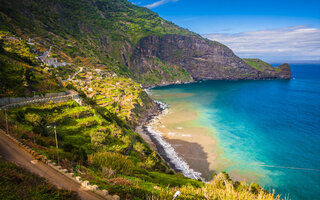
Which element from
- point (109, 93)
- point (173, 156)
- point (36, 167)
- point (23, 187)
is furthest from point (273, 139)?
point (23, 187)

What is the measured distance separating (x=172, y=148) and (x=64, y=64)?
8858 cm

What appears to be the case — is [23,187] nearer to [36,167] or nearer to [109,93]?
[36,167]

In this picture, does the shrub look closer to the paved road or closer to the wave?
the paved road

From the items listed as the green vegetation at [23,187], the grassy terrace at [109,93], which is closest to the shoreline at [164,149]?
the grassy terrace at [109,93]

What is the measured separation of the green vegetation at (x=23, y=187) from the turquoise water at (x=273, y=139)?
57.3 meters

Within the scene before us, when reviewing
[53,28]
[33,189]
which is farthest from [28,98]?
[53,28]

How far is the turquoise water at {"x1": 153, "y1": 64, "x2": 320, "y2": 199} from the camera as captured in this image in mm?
54250

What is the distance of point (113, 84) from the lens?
117250 mm

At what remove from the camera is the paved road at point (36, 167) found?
14.1 meters

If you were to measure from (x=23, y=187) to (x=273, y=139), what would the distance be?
3630 inches

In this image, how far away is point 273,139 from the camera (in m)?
80.8

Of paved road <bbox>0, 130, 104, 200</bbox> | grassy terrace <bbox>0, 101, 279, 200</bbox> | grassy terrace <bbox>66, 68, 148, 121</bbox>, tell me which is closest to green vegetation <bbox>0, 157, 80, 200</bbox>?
paved road <bbox>0, 130, 104, 200</bbox>

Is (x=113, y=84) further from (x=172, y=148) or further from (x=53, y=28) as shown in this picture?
(x=53, y=28)

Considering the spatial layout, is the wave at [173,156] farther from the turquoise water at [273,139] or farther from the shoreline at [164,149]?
the turquoise water at [273,139]
